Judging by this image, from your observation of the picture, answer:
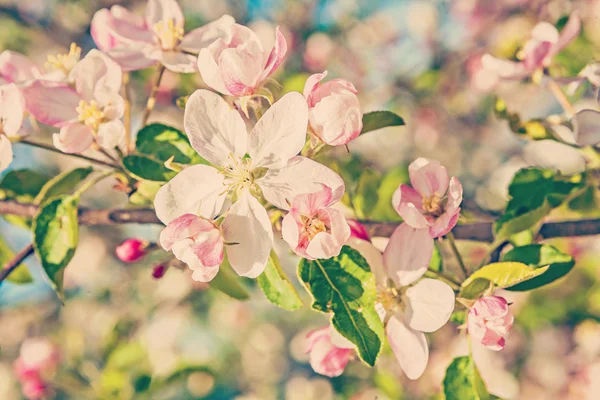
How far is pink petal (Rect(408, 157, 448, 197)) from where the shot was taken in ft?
3.11

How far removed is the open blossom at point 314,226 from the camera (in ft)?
2.53

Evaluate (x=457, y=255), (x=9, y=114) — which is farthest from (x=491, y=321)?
(x=9, y=114)

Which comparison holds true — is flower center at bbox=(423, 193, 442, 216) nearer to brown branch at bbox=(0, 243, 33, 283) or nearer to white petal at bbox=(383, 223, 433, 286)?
white petal at bbox=(383, 223, 433, 286)

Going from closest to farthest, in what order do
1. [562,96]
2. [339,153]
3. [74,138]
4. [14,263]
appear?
1. [74,138]
2. [14,263]
3. [562,96]
4. [339,153]

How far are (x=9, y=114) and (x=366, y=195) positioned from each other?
75 cm

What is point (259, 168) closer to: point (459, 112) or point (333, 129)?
point (333, 129)

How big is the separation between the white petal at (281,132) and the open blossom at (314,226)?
0.09 meters

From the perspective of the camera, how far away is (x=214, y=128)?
→ 34.9 inches

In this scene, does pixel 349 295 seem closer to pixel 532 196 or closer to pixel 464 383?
pixel 464 383

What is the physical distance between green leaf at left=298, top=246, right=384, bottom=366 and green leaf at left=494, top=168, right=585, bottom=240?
358 mm

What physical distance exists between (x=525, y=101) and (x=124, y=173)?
120 inches

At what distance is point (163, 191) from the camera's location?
852mm

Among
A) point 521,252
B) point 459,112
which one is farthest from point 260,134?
point 459,112

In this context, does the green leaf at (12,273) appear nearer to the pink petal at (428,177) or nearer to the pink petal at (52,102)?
the pink petal at (52,102)
